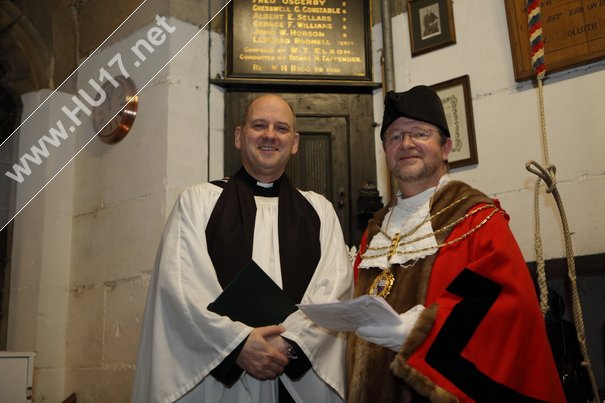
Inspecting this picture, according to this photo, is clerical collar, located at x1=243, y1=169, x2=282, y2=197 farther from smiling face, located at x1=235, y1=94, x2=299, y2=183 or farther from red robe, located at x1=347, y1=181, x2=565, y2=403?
red robe, located at x1=347, y1=181, x2=565, y2=403

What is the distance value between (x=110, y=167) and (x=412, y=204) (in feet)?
9.52

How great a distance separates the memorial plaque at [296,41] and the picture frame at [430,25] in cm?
36

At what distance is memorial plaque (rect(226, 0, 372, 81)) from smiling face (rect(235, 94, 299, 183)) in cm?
162

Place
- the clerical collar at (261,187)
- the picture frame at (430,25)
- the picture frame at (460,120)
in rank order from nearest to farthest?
1. the clerical collar at (261,187)
2. the picture frame at (460,120)
3. the picture frame at (430,25)

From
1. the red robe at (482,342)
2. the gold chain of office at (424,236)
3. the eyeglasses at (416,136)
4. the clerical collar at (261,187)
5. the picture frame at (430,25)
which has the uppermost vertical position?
the picture frame at (430,25)

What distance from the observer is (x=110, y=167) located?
15.9 feet

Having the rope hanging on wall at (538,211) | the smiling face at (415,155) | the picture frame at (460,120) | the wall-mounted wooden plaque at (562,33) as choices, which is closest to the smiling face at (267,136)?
the smiling face at (415,155)

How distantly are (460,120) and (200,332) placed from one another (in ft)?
8.29

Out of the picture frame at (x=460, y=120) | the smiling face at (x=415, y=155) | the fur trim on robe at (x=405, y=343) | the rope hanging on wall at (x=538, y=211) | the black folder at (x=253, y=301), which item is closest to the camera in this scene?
the fur trim on robe at (x=405, y=343)

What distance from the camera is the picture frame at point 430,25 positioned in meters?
4.35

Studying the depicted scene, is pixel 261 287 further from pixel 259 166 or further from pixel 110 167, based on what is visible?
pixel 110 167

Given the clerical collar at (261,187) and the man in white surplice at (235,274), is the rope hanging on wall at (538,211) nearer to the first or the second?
the man in white surplice at (235,274)

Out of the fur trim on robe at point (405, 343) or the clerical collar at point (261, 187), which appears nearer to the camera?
the fur trim on robe at point (405, 343)

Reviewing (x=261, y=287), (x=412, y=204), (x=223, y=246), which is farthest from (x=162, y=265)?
(x=412, y=204)
